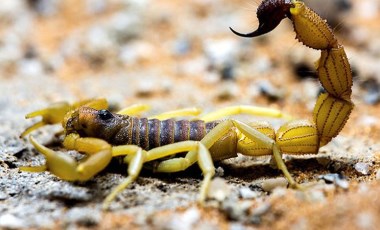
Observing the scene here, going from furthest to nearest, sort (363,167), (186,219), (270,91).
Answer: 1. (270,91)
2. (363,167)
3. (186,219)

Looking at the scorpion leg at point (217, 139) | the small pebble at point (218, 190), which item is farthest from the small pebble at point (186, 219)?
the scorpion leg at point (217, 139)

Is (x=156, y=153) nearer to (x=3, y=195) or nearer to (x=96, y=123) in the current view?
(x=96, y=123)

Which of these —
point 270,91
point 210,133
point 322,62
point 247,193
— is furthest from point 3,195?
point 270,91

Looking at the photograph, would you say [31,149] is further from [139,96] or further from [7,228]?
[139,96]

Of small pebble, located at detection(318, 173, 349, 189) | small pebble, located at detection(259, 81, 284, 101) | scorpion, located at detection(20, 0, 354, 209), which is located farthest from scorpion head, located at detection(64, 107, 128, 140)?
small pebble, located at detection(259, 81, 284, 101)

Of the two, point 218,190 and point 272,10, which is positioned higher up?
point 272,10

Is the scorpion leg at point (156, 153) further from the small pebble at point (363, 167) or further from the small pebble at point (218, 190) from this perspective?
the small pebble at point (363, 167)

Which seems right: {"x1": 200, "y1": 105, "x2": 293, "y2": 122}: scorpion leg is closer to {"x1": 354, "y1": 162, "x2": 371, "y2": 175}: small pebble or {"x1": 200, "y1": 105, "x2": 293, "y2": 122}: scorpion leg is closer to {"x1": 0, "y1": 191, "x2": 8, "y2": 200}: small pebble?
{"x1": 354, "y1": 162, "x2": 371, "y2": 175}: small pebble
